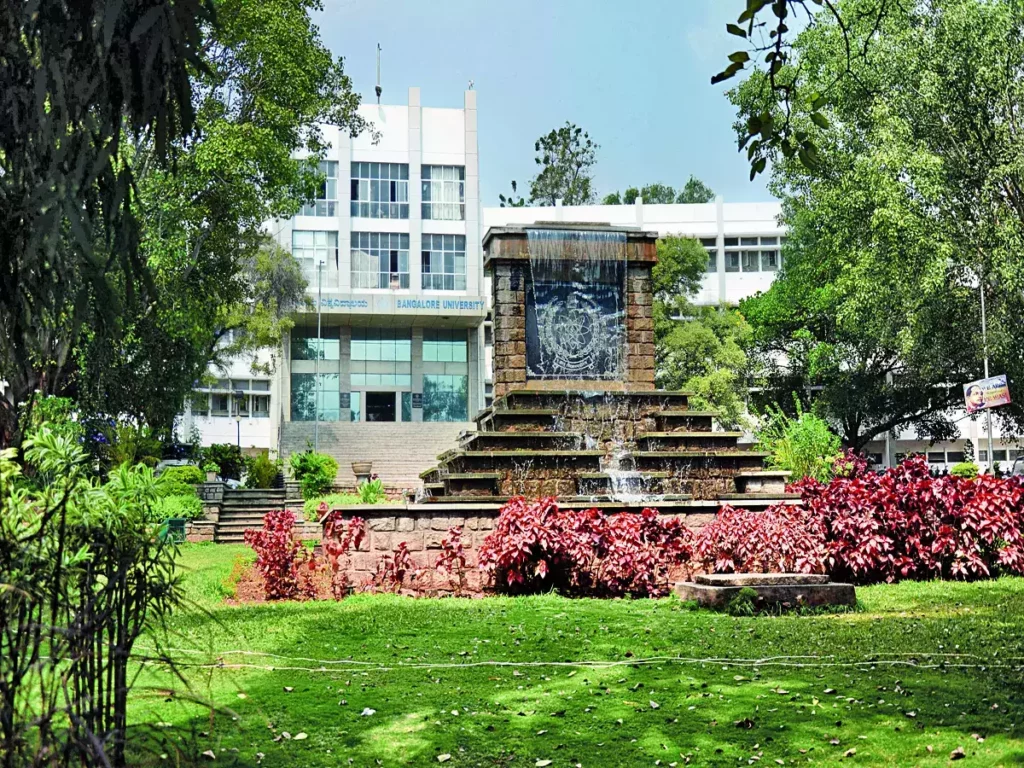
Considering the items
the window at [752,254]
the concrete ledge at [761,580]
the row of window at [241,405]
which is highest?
the window at [752,254]

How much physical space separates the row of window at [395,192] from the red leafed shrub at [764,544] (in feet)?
146

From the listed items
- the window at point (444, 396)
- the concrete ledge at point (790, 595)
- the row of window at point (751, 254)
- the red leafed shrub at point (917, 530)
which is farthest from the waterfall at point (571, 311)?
the row of window at point (751, 254)

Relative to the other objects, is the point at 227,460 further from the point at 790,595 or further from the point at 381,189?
the point at 790,595

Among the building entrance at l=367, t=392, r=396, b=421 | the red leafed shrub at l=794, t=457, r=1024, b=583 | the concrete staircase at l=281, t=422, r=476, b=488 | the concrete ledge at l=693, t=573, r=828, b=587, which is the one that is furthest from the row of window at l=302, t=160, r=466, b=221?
the concrete ledge at l=693, t=573, r=828, b=587

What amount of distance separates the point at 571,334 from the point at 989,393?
53.3 ft

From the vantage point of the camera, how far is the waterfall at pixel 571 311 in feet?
55.0

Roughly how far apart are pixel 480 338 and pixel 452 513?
42646mm

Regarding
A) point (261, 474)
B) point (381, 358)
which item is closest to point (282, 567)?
point (261, 474)

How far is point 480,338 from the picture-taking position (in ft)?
179

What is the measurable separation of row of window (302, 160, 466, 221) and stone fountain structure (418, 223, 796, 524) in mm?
37543

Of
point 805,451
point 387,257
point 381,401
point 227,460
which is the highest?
point 387,257

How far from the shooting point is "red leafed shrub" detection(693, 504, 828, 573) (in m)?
10.8

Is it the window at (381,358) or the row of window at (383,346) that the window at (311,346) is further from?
the window at (381,358)

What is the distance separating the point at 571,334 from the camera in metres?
16.8
